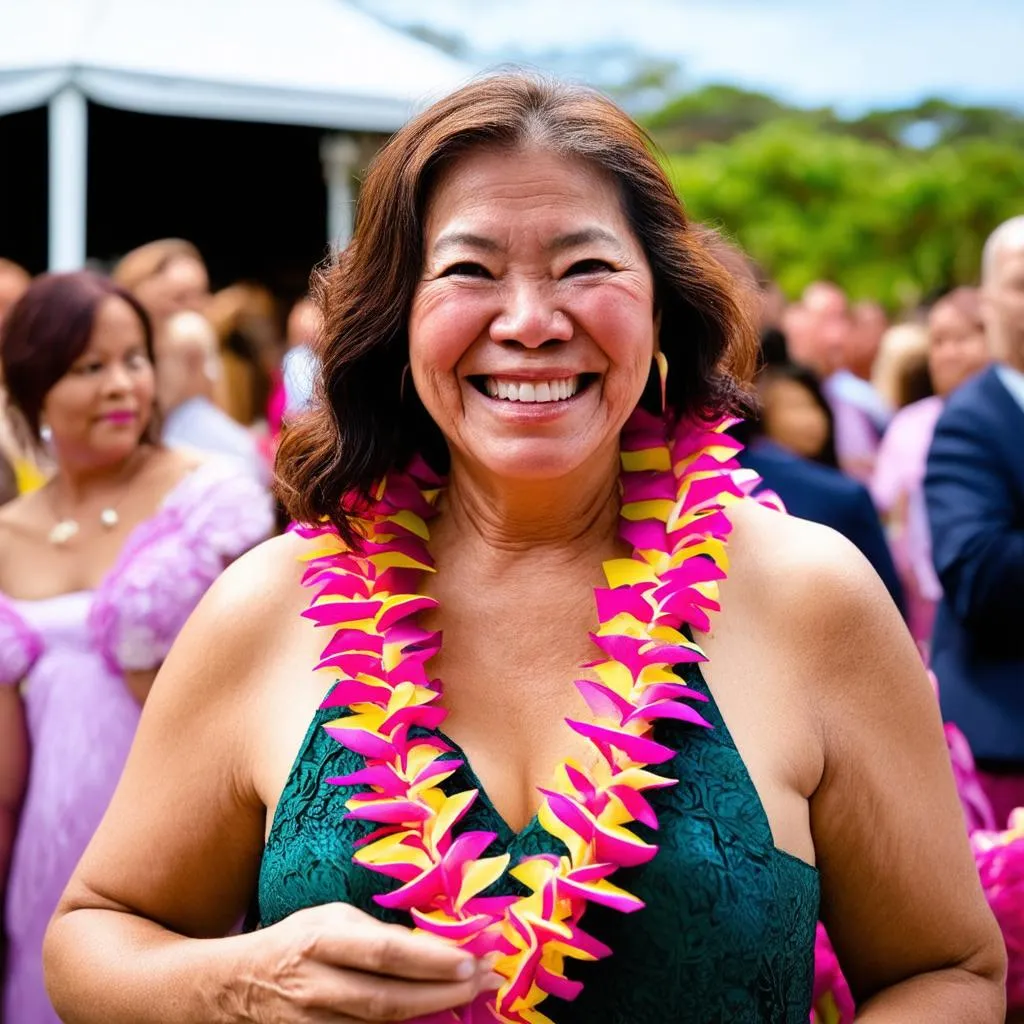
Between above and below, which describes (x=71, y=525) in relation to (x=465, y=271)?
below

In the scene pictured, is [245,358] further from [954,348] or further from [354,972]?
[354,972]

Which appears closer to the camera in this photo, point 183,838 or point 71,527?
point 183,838

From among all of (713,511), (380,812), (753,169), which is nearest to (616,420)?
(713,511)

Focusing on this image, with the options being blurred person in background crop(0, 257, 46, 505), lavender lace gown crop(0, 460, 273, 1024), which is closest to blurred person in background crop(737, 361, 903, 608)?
lavender lace gown crop(0, 460, 273, 1024)

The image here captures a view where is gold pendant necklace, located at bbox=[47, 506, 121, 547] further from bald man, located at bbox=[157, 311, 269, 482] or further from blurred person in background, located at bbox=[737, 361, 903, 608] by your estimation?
bald man, located at bbox=[157, 311, 269, 482]

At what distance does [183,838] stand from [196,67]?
6.84 meters

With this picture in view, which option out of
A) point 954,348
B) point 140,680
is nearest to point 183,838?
point 140,680

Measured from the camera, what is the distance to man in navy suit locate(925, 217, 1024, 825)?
3428 mm

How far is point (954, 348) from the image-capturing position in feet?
22.0

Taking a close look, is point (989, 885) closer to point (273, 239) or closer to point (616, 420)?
point (616, 420)

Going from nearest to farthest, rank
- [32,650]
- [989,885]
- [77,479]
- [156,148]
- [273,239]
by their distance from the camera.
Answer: [989,885], [32,650], [77,479], [156,148], [273,239]

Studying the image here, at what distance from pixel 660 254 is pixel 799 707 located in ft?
2.06

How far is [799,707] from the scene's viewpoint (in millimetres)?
1941

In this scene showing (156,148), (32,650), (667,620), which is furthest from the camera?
(156,148)
